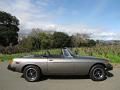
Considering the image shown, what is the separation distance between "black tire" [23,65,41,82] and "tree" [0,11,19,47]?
4344cm

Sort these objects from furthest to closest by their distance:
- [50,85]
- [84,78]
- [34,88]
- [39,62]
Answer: [84,78] → [39,62] → [50,85] → [34,88]

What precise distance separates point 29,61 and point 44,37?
3697 centimetres

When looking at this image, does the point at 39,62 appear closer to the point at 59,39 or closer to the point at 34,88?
the point at 34,88

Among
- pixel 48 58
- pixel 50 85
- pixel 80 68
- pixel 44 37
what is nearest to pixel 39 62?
pixel 48 58

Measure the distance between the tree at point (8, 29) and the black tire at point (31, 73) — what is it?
143ft

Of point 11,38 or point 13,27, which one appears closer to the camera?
point 11,38

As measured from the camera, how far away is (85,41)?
48875mm

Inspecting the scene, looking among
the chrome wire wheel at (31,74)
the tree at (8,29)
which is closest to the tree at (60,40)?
the tree at (8,29)

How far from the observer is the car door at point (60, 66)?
798 cm

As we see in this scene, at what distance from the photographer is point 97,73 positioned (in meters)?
8.13

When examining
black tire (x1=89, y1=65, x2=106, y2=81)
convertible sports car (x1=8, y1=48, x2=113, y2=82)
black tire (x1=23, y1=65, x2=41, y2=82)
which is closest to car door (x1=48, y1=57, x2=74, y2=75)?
convertible sports car (x1=8, y1=48, x2=113, y2=82)

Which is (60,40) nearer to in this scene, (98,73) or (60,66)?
(98,73)

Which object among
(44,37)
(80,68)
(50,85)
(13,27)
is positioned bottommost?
(50,85)

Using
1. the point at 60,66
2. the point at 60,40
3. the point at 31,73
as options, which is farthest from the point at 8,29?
the point at 60,66
